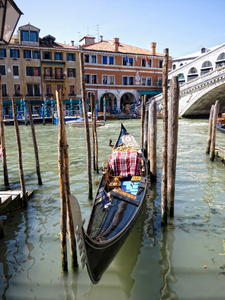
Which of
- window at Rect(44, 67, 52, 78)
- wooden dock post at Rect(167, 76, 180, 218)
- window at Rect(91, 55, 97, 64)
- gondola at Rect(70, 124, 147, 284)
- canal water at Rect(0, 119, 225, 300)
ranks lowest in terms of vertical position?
canal water at Rect(0, 119, 225, 300)

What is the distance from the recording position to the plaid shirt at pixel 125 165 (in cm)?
558

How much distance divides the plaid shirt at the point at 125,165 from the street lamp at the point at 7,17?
137 inches

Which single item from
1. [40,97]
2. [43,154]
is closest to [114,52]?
[40,97]

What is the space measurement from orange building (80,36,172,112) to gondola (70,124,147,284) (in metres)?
21.6

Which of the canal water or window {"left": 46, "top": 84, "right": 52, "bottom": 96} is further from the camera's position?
window {"left": 46, "top": 84, "right": 52, "bottom": 96}

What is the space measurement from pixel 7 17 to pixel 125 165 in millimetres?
3786

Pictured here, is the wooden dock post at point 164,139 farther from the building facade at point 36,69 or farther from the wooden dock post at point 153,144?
the building facade at point 36,69

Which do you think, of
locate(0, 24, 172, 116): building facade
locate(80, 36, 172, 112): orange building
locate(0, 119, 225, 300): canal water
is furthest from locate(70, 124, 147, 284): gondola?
locate(80, 36, 172, 112): orange building

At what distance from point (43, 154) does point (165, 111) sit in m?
7.11

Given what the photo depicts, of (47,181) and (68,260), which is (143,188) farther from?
(47,181)

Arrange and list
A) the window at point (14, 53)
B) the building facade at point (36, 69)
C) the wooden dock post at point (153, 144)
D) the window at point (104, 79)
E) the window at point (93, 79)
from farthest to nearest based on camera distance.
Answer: the window at point (104, 79) < the window at point (93, 79) < the building facade at point (36, 69) < the window at point (14, 53) < the wooden dock post at point (153, 144)

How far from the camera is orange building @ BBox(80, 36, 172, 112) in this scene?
26500 mm

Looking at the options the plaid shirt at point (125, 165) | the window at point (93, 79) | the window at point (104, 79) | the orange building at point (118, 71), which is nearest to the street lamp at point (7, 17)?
the plaid shirt at point (125, 165)

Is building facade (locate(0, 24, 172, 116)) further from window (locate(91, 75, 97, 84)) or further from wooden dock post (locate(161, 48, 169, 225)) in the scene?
wooden dock post (locate(161, 48, 169, 225))
